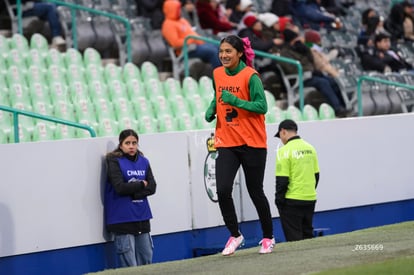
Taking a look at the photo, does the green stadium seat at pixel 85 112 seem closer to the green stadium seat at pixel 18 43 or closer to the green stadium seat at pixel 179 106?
the green stadium seat at pixel 179 106

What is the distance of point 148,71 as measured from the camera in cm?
1700

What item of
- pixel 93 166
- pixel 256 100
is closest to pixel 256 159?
pixel 256 100

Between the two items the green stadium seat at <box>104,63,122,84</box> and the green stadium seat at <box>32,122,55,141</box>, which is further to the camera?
the green stadium seat at <box>104,63,122,84</box>

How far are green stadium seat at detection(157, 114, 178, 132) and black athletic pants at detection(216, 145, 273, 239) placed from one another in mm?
5719

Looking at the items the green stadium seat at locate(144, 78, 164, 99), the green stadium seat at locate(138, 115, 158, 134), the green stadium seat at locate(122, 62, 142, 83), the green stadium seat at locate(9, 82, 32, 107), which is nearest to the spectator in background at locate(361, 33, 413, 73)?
the green stadium seat at locate(144, 78, 164, 99)

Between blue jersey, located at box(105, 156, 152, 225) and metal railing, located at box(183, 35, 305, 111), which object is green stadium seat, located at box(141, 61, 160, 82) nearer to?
metal railing, located at box(183, 35, 305, 111)

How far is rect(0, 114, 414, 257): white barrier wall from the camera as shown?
448 inches

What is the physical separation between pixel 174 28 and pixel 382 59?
4870 mm

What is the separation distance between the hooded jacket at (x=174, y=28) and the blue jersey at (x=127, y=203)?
6.42 metres

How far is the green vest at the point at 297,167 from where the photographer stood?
12.5m

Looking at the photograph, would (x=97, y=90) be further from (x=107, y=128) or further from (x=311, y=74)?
(x=311, y=74)

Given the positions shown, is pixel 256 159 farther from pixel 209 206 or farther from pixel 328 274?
pixel 209 206

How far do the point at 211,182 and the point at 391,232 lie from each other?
3.16 m

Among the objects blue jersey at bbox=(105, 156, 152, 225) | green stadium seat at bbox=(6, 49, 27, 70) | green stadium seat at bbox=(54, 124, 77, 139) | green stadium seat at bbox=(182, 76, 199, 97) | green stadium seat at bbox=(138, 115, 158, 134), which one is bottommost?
blue jersey at bbox=(105, 156, 152, 225)
